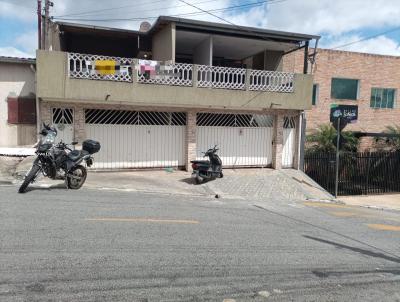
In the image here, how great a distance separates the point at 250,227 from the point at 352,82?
56.7ft

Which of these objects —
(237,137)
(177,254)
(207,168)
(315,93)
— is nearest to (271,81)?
(237,137)

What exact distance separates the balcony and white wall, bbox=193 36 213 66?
37.8 inches

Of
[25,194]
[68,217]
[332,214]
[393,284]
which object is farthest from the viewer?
[332,214]

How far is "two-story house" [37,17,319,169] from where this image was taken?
13.2 metres

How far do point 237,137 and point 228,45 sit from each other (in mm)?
4458

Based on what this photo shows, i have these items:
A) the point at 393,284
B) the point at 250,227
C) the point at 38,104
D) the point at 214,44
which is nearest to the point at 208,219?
the point at 250,227

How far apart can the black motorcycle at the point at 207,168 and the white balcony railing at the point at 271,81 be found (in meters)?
3.36

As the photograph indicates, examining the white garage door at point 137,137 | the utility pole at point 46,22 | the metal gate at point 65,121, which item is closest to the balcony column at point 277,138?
the white garage door at point 137,137

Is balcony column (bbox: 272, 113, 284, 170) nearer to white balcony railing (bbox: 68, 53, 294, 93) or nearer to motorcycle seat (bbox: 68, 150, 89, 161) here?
white balcony railing (bbox: 68, 53, 294, 93)

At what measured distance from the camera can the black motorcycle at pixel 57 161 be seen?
918 centimetres

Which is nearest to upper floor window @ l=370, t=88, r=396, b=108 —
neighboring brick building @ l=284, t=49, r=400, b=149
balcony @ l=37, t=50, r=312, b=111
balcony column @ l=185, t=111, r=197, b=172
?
neighboring brick building @ l=284, t=49, r=400, b=149

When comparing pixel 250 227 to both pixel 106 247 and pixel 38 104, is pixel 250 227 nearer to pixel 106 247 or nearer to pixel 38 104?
pixel 106 247

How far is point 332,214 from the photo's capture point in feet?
35.3

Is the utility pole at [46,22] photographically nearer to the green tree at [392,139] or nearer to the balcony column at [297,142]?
the balcony column at [297,142]
